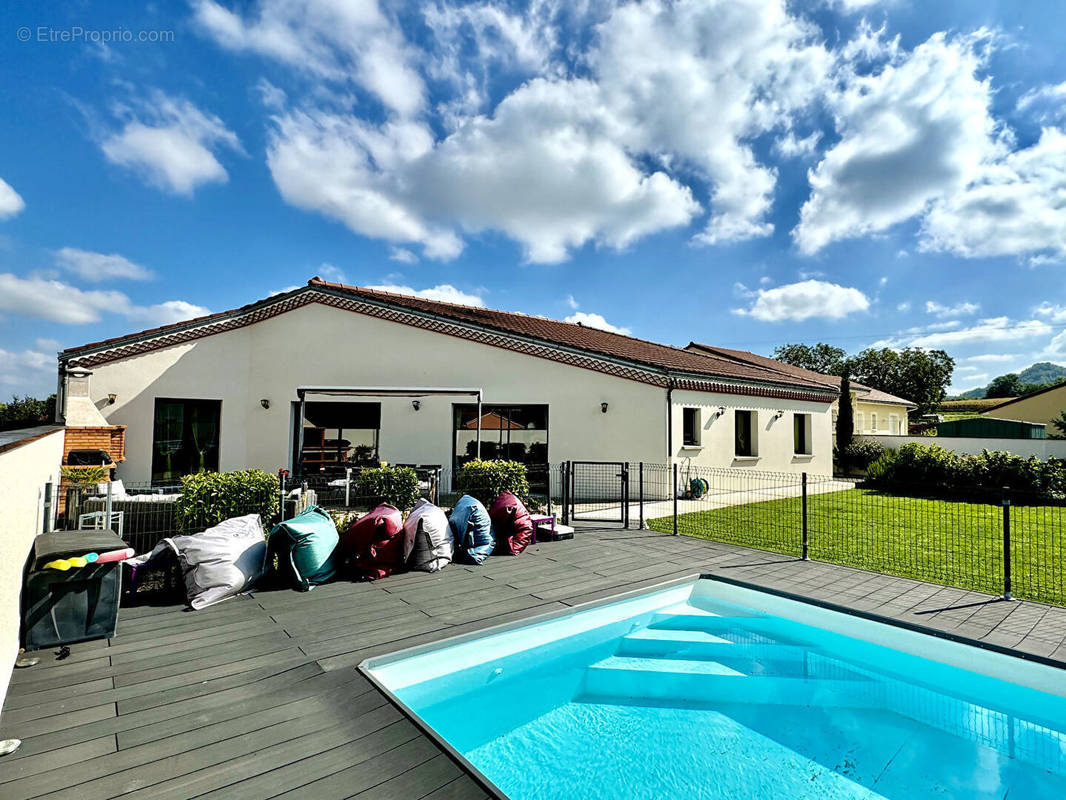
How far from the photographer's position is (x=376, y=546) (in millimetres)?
6742

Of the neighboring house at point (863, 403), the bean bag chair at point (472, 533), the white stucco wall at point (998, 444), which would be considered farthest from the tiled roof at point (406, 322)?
the neighboring house at point (863, 403)

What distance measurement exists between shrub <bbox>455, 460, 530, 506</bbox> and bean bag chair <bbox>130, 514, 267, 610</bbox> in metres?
4.25

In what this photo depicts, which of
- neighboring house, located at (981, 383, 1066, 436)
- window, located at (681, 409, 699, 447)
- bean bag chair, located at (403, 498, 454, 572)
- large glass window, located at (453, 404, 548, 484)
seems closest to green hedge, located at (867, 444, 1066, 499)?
window, located at (681, 409, 699, 447)

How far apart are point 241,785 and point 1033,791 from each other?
5.01 metres

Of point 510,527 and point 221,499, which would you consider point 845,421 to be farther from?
point 221,499

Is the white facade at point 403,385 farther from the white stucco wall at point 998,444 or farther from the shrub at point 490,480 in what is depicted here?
the white stucco wall at point 998,444

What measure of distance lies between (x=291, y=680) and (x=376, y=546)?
295cm

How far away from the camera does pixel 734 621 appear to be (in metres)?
6.14

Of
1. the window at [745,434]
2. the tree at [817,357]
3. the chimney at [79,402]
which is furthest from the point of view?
the tree at [817,357]

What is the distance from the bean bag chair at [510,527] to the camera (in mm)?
8117

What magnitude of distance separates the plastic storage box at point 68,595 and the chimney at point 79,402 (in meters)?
8.51

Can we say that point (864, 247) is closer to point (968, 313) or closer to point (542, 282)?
point (542, 282)

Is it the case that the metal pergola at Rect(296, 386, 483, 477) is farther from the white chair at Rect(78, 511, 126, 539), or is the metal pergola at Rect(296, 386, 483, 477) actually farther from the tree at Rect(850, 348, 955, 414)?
the tree at Rect(850, 348, 955, 414)

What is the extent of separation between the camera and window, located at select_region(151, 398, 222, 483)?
13.1m
